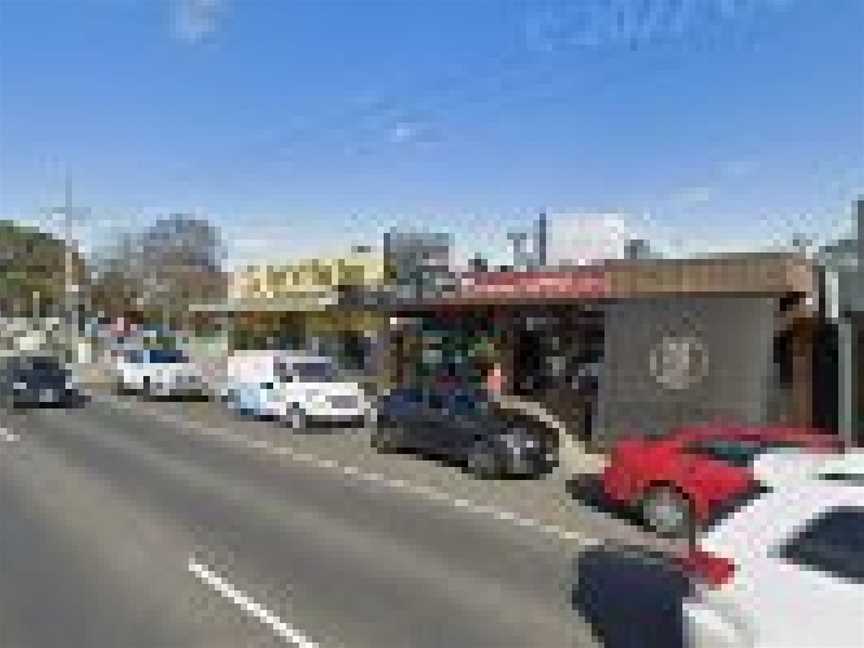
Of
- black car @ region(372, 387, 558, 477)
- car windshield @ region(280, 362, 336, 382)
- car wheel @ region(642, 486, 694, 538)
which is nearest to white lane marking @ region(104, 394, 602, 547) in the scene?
car wheel @ region(642, 486, 694, 538)

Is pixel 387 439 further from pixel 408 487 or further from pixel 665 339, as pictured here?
pixel 665 339

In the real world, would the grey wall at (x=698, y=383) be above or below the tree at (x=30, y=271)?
below

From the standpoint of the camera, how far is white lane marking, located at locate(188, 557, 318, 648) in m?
8.95

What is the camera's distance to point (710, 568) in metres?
6.51

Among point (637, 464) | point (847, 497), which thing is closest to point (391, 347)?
point (637, 464)

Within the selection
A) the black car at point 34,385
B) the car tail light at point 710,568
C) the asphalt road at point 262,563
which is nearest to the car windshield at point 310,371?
the black car at point 34,385

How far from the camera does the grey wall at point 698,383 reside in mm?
21922

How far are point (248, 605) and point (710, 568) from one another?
4.63 m

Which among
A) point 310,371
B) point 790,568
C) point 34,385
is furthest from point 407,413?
point 790,568

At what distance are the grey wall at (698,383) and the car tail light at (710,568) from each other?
1562 centimetres

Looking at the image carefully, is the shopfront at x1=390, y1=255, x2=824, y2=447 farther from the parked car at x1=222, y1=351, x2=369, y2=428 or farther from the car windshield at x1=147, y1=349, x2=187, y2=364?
the car windshield at x1=147, y1=349, x2=187, y2=364

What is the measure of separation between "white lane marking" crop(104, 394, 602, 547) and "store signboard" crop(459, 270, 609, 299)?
6406 mm

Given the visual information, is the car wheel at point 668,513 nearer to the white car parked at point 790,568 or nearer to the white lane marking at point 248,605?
the white lane marking at point 248,605

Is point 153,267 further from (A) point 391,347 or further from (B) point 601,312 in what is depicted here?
(B) point 601,312
